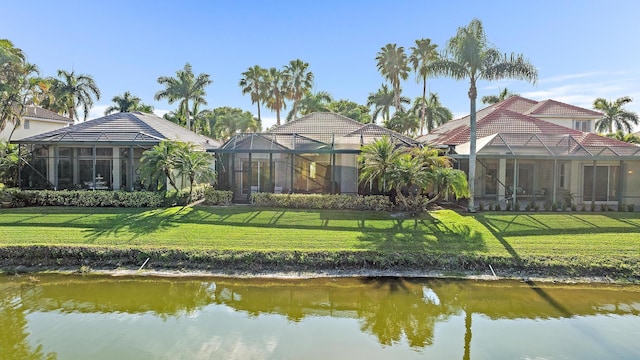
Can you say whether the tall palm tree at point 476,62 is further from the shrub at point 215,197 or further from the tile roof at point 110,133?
the tile roof at point 110,133

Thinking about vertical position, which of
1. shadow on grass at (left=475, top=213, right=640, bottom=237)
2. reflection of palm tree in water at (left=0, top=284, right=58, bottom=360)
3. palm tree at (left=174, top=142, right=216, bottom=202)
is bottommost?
reflection of palm tree in water at (left=0, top=284, right=58, bottom=360)

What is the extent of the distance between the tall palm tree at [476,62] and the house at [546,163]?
352 cm

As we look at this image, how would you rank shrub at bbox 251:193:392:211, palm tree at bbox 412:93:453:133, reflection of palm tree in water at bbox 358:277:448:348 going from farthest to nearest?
palm tree at bbox 412:93:453:133 → shrub at bbox 251:193:392:211 → reflection of palm tree in water at bbox 358:277:448:348

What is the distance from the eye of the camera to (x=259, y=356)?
6.72 metres

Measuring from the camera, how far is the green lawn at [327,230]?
473 inches

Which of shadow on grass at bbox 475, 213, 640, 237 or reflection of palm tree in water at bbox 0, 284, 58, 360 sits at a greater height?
shadow on grass at bbox 475, 213, 640, 237

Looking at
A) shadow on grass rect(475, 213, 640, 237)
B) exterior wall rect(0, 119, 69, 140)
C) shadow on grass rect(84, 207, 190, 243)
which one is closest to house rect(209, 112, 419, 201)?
shadow on grass rect(84, 207, 190, 243)

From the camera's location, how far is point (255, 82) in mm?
36906

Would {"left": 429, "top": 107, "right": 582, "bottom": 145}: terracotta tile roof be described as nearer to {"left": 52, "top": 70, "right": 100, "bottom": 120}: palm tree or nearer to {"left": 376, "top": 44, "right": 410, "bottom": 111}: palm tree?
{"left": 376, "top": 44, "right": 410, "bottom": 111}: palm tree

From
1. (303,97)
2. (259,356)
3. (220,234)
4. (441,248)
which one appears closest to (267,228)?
(220,234)

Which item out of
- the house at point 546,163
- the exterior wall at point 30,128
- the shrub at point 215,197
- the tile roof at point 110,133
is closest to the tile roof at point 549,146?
the house at point 546,163

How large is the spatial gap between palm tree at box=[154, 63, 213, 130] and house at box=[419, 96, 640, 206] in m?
24.4

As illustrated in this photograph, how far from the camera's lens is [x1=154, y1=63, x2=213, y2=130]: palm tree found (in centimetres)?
3569

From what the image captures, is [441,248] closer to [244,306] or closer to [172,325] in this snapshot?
[244,306]
